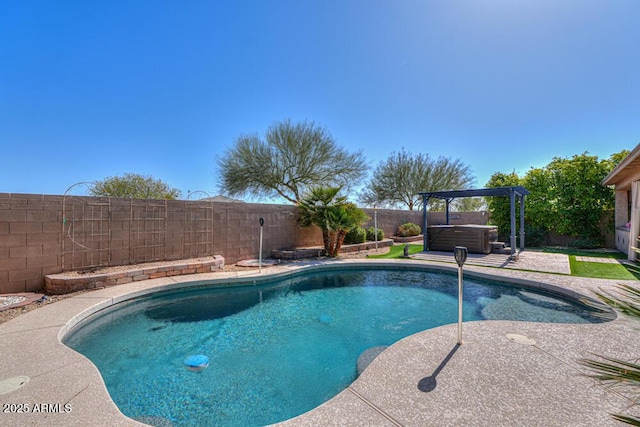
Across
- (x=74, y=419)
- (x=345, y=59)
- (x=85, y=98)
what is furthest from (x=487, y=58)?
(x=85, y=98)

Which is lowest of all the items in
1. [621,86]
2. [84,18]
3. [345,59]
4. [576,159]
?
[576,159]

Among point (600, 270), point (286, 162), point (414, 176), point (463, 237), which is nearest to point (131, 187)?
point (286, 162)

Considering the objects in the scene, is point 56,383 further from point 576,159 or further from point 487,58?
point 576,159

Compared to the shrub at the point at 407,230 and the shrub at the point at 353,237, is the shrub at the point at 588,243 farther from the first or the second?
the shrub at the point at 353,237

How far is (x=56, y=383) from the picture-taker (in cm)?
251

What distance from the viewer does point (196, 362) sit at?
11.7 ft

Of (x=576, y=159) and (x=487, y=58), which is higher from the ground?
(x=487, y=58)

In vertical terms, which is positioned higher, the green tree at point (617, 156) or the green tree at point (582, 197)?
the green tree at point (617, 156)

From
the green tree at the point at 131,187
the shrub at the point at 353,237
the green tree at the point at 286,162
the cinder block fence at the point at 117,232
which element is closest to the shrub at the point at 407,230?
the green tree at the point at 286,162

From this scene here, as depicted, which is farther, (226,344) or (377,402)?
(226,344)

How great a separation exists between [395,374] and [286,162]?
14.7 m

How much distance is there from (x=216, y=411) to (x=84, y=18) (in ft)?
29.3

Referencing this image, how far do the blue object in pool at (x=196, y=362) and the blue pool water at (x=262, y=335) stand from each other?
7 centimetres

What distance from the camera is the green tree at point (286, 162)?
52.1 feet
